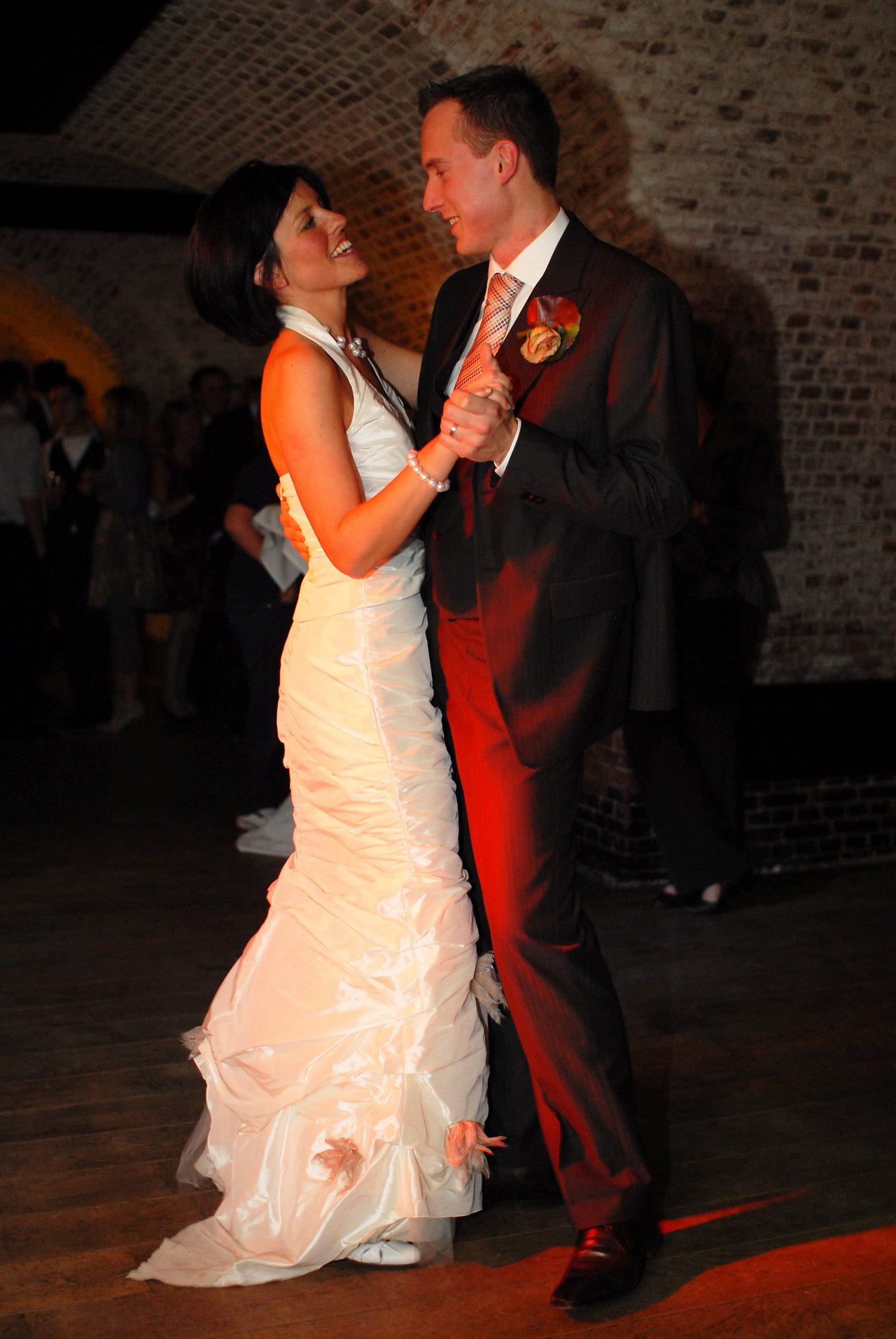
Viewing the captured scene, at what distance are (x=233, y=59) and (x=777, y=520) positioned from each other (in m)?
3.39

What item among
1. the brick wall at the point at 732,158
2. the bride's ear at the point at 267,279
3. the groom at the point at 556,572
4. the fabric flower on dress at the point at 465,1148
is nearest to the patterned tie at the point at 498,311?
the groom at the point at 556,572

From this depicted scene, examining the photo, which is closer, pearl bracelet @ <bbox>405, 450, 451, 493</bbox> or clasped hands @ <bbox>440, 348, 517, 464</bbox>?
clasped hands @ <bbox>440, 348, 517, 464</bbox>

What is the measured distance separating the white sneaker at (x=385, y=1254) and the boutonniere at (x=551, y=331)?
5.19 ft

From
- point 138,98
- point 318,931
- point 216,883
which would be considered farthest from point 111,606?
point 318,931

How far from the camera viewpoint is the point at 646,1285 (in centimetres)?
236

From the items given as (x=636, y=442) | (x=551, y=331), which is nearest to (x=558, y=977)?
(x=636, y=442)

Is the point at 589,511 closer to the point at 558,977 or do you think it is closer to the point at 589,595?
the point at 589,595

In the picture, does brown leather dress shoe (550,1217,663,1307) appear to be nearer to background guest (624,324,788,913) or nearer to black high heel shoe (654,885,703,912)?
background guest (624,324,788,913)

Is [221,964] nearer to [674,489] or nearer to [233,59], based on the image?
[674,489]

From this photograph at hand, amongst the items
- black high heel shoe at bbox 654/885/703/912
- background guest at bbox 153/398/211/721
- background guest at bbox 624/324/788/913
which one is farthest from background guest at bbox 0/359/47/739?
black high heel shoe at bbox 654/885/703/912

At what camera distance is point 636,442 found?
2168mm

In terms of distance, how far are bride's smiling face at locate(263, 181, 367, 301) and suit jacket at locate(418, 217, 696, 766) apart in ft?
1.35

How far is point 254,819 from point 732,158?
3167 millimetres

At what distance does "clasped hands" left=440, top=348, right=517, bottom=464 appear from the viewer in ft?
6.57
